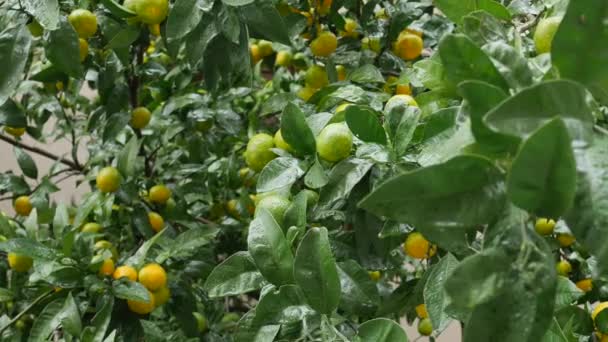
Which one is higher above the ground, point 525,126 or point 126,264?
point 525,126

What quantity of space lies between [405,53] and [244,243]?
1.50ft

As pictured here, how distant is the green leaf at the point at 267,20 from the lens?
2.31 feet

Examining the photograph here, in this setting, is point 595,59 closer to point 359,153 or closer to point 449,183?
point 449,183

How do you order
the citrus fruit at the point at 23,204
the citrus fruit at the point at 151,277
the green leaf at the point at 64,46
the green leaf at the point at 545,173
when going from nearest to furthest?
Result: the green leaf at the point at 545,173, the green leaf at the point at 64,46, the citrus fruit at the point at 151,277, the citrus fruit at the point at 23,204

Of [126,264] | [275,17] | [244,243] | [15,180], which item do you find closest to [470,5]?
[275,17]

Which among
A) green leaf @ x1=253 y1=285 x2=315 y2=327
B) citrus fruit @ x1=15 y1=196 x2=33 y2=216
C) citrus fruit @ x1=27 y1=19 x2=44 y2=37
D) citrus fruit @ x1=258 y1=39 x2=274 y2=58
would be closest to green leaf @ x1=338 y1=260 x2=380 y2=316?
green leaf @ x1=253 y1=285 x2=315 y2=327

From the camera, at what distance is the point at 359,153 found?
0.58 meters

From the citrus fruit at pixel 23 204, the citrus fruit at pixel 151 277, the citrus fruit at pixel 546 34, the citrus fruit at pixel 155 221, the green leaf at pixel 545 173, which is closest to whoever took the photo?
the green leaf at pixel 545 173

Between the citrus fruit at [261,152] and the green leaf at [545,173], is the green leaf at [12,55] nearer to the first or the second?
the citrus fruit at [261,152]

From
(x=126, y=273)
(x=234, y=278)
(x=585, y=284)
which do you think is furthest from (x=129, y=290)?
(x=585, y=284)

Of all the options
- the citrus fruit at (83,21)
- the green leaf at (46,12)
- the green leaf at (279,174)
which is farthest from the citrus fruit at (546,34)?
the citrus fruit at (83,21)

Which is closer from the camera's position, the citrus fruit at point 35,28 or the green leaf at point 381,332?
the green leaf at point 381,332

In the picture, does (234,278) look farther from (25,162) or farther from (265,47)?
(25,162)

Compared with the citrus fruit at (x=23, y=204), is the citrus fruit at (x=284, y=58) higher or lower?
higher
